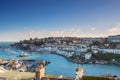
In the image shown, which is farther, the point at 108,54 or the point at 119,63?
the point at 108,54

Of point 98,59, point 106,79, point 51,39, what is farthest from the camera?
point 51,39

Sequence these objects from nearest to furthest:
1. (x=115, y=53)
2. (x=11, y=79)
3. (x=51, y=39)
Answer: (x=11, y=79), (x=115, y=53), (x=51, y=39)

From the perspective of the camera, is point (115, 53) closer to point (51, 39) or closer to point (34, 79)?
point (34, 79)

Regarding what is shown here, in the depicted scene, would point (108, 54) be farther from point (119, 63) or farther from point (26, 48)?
point (26, 48)

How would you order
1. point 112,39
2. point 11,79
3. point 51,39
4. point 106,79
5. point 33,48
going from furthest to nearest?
point 51,39
point 33,48
point 112,39
point 11,79
point 106,79

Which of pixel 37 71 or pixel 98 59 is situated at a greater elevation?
pixel 37 71

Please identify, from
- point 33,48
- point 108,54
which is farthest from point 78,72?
point 33,48

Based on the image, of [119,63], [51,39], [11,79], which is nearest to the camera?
[11,79]

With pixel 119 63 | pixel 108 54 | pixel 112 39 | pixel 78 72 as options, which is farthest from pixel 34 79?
pixel 112 39

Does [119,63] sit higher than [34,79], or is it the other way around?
[34,79]
